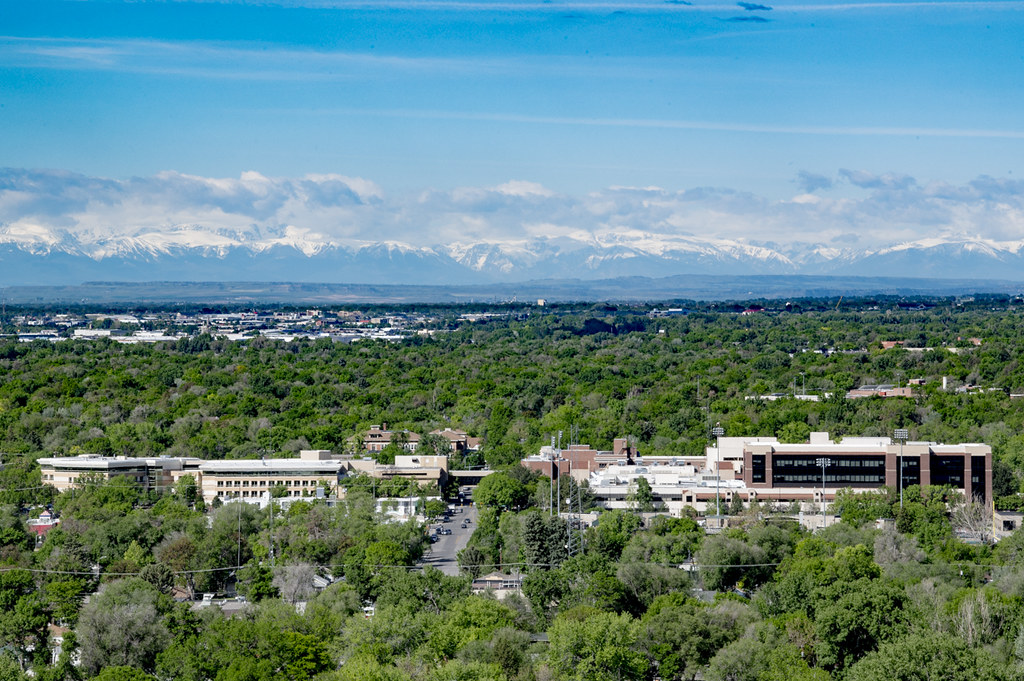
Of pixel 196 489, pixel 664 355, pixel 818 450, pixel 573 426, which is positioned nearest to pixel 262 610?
pixel 196 489

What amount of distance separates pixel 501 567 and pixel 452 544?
18.5 ft

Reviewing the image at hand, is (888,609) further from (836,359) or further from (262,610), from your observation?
(836,359)

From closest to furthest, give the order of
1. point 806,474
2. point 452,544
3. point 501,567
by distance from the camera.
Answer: point 501,567, point 452,544, point 806,474

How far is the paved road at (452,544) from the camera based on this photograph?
45844 millimetres

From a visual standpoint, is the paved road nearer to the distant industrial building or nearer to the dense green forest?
the dense green forest

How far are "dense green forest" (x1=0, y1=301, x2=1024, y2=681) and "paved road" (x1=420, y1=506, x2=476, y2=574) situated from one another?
2.80ft

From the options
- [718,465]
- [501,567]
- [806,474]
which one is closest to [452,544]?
[501,567]

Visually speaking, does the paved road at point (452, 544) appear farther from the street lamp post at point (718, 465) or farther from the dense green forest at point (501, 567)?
the street lamp post at point (718, 465)

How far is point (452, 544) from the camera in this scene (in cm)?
5019

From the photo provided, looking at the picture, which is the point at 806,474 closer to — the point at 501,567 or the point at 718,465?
the point at 718,465

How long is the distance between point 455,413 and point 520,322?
372 feet

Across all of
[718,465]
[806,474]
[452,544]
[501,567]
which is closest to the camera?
[501,567]

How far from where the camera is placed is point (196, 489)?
193 feet

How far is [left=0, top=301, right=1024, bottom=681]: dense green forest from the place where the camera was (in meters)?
33.2
